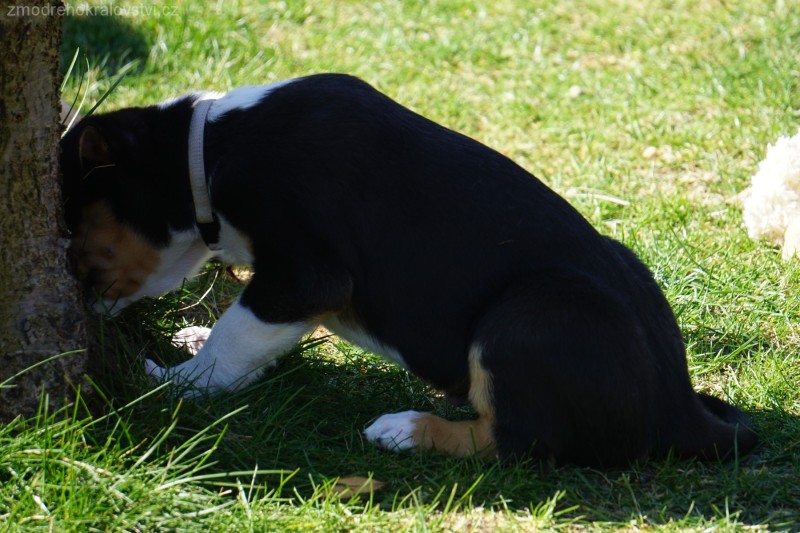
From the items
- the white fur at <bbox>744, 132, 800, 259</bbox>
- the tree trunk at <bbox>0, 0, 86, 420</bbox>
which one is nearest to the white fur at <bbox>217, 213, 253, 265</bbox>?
the tree trunk at <bbox>0, 0, 86, 420</bbox>

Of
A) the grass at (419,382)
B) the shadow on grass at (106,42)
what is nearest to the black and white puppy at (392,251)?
the grass at (419,382)

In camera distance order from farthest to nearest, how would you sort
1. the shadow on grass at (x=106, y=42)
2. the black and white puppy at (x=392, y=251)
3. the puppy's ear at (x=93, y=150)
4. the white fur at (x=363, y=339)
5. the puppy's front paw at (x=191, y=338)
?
the shadow on grass at (x=106, y=42) → the puppy's front paw at (x=191, y=338) → the white fur at (x=363, y=339) → the puppy's ear at (x=93, y=150) → the black and white puppy at (x=392, y=251)

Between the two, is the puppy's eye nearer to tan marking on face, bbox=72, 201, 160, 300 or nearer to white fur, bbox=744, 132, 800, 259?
tan marking on face, bbox=72, 201, 160, 300

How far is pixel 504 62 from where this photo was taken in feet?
24.3

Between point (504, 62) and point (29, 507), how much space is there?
5415 millimetres

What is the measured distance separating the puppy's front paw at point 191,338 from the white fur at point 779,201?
299 cm

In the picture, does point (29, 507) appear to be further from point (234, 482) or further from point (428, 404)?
point (428, 404)

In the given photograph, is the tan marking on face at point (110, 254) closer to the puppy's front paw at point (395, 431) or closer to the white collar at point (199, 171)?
the white collar at point (199, 171)

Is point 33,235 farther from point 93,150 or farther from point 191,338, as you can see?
point 191,338

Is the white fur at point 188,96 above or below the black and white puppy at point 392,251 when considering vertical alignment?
above

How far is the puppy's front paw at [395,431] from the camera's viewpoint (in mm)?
3479

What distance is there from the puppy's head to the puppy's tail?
6.50 ft

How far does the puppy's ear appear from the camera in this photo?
347cm

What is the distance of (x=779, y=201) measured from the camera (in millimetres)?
5191
